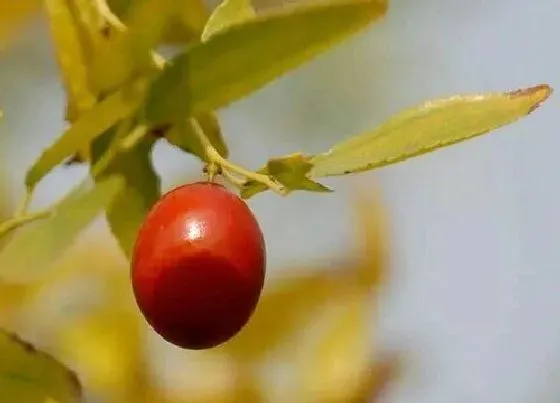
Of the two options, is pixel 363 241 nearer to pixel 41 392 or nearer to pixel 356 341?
pixel 356 341

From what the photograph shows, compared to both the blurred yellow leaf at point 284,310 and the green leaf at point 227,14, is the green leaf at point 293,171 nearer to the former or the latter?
the green leaf at point 227,14

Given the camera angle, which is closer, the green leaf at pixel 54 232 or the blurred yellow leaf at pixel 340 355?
the green leaf at pixel 54 232

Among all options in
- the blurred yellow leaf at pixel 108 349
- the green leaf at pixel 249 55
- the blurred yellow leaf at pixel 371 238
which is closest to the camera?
the green leaf at pixel 249 55

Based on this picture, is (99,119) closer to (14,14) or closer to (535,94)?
(535,94)

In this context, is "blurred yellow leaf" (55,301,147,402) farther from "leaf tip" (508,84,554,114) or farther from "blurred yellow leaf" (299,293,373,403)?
"leaf tip" (508,84,554,114)

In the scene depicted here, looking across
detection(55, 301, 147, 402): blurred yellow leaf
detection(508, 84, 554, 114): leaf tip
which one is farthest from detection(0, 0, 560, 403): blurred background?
detection(508, 84, 554, 114): leaf tip

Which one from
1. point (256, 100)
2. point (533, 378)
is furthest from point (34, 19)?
point (533, 378)

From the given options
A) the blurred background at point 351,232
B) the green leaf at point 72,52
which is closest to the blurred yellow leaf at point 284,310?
the blurred background at point 351,232
